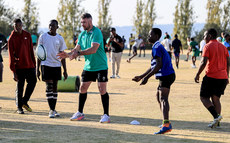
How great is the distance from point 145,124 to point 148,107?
2422 millimetres

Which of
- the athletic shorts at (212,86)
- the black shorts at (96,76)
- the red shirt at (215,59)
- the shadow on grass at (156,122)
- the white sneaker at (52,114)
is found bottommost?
the shadow on grass at (156,122)

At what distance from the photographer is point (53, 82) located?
9727mm

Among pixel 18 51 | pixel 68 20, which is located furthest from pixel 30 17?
pixel 18 51

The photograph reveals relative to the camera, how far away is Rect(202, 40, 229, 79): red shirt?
8445 mm

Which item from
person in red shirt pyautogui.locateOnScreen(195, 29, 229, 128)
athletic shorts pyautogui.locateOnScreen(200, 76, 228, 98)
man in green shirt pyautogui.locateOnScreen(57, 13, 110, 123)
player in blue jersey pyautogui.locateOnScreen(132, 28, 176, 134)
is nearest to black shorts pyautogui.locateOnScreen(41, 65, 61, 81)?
man in green shirt pyautogui.locateOnScreen(57, 13, 110, 123)

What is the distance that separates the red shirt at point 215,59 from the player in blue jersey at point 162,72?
98 cm

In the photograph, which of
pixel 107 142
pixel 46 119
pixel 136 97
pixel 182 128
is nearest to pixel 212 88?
pixel 182 128

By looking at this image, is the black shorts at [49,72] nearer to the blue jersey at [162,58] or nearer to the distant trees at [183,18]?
the blue jersey at [162,58]

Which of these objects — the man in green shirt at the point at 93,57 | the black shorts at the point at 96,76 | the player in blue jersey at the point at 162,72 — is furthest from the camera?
the black shorts at the point at 96,76

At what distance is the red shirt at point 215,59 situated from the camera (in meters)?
8.45

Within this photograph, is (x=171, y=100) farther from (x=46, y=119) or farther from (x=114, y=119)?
(x=46, y=119)

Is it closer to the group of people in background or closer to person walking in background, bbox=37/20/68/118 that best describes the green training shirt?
the group of people in background

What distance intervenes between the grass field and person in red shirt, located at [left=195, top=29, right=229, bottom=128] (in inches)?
16.7

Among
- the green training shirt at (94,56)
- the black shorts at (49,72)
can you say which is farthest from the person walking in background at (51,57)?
the green training shirt at (94,56)
